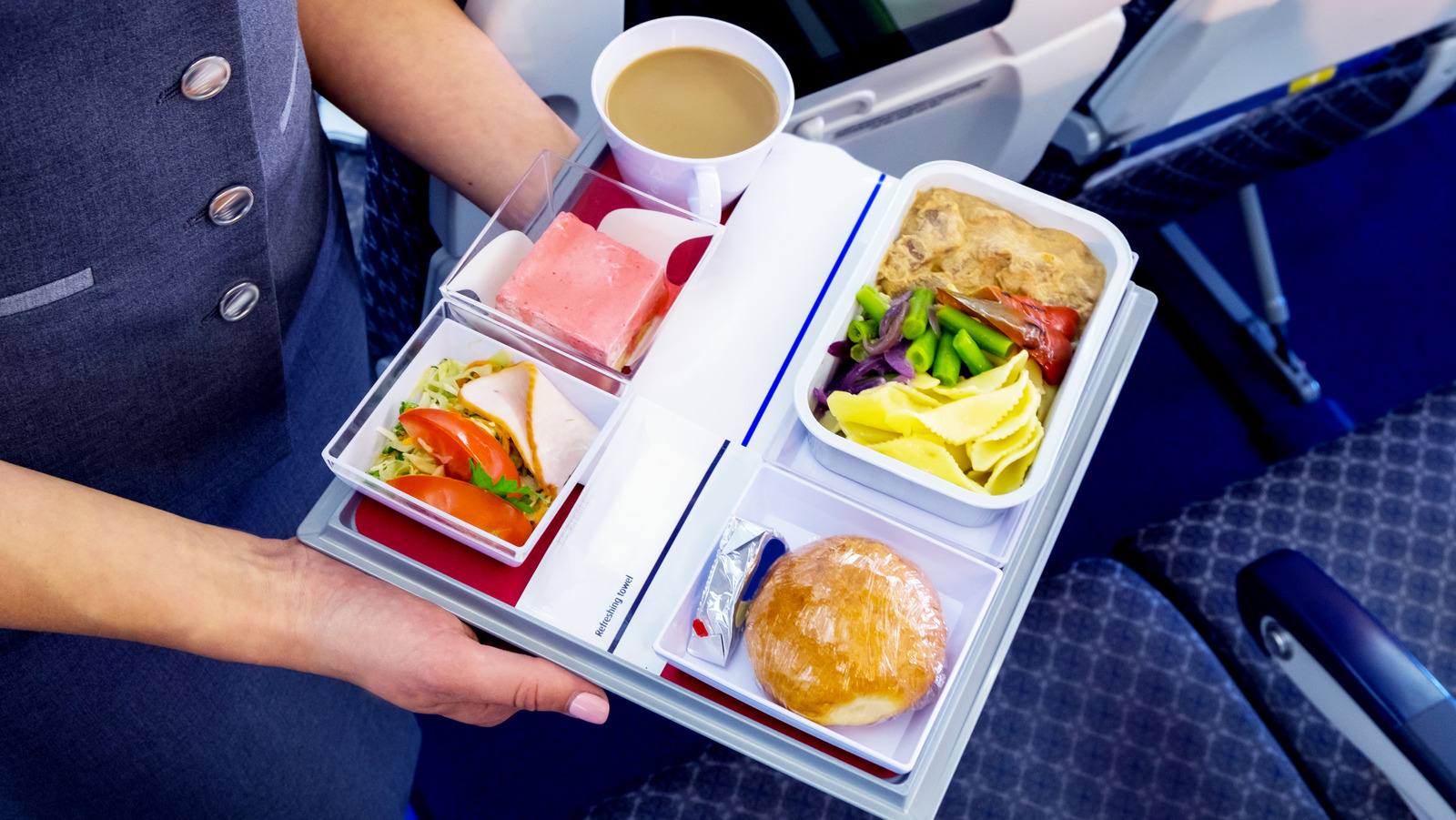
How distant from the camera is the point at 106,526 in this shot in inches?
29.1

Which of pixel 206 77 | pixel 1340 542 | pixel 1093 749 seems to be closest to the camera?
pixel 206 77

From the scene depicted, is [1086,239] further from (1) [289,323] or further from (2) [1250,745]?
(1) [289,323]

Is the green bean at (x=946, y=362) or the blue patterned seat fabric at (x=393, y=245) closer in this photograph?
the green bean at (x=946, y=362)

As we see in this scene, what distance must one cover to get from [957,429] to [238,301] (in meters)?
0.65

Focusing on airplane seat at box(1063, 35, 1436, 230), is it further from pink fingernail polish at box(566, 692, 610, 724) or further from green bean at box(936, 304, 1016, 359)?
pink fingernail polish at box(566, 692, 610, 724)

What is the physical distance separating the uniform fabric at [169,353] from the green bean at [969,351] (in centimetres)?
62

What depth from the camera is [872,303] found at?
0.88 metres

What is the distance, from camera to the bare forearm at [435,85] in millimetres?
1004

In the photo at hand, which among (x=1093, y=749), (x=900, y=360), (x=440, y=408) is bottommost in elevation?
(x=440, y=408)

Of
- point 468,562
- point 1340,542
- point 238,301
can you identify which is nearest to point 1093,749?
point 1340,542

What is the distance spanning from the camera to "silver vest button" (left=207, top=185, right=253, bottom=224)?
0.76 metres

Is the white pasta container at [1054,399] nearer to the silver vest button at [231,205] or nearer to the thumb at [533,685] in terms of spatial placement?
the thumb at [533,685]

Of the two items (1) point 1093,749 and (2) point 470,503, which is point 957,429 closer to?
(2) point 470,503

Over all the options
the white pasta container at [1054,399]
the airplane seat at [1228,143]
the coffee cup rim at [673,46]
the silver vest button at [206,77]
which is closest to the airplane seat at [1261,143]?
the airplane seat at [1228,143]
